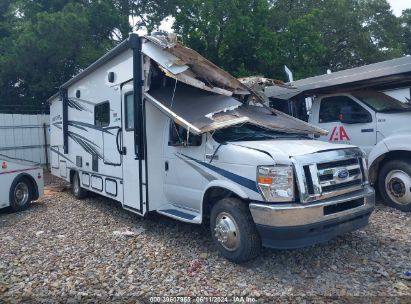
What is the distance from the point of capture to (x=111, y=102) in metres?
7.25

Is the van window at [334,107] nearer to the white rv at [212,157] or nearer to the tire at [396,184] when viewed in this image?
the tire at [396,184]

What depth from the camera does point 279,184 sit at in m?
4.50

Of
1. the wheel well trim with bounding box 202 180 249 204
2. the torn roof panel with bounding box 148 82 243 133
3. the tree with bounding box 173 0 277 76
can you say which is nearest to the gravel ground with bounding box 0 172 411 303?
the wheel well trim with bounding box 202 180 249 204

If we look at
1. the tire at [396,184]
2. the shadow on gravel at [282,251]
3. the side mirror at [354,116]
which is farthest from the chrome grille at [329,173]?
the side mirror at [354,116]

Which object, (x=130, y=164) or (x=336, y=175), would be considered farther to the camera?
(x=130, y=164)

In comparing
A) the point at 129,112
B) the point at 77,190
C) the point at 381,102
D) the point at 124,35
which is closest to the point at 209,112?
the point at 129,112

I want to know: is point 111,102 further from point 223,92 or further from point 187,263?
point 187,263

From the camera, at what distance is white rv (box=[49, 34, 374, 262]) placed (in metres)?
4.53

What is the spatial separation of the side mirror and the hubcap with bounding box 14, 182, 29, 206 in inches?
281

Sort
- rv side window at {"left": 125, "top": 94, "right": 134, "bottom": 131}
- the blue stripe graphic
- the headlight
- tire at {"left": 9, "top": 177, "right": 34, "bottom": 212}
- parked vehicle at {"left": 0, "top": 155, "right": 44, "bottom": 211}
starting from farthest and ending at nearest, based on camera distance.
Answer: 1. tire at {"left": 9, "top": 177, "right": 34, "bottom": 212}
2. parked vehicle at {"left": 0, "top": 155, "right": 44, "bottom": 211}
3. rv side window at {"left": 125, "top": 94, "right": 134, "bottom": 131}
4. the blue stripe graphic
5. the headlight

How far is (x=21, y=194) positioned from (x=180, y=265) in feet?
17.7

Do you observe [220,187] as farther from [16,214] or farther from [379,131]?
[16,214]

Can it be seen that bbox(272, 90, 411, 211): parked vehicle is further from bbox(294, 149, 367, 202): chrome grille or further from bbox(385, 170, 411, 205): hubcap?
bbox(294, 149, 367, 202): chrome grille

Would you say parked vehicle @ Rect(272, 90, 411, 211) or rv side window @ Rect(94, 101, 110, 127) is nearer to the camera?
parked vehicle @ Rect(272, 90, 411, 211)
